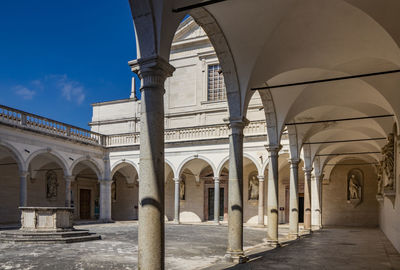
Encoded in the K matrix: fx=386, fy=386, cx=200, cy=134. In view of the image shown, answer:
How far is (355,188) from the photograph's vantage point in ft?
87.8

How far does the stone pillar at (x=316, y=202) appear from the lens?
2353 centimetres

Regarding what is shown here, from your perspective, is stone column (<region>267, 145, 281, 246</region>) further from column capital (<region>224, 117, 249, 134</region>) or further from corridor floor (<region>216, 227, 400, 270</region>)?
column capital (<region>224, 117, 249, 134</region>)

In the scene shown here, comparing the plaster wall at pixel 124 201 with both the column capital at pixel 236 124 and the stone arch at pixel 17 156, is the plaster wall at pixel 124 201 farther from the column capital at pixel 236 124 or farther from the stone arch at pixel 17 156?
the column capital at pixel 236 124

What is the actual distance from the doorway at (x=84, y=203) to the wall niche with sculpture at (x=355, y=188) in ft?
61.9

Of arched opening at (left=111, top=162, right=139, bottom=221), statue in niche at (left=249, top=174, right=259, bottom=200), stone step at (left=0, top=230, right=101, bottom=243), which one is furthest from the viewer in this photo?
arched opening at (left=111, top=162, right=139, bottom=221)

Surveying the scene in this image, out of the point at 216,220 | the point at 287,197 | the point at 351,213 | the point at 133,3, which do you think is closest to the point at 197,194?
the point at 216,220

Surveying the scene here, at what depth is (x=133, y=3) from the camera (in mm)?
5223

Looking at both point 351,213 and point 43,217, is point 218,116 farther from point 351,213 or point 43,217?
point 43,217

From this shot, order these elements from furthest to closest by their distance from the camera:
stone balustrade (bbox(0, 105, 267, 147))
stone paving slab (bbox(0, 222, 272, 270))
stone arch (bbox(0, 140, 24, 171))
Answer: stone balustrade (bbox(0, 105, 267, 147)) < stone arch (bbox(0, 140, 24, 171)) < stone paving slab (bbox(0, 222, 272, 270))

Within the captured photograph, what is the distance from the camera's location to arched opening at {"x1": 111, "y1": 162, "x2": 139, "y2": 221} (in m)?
29.3

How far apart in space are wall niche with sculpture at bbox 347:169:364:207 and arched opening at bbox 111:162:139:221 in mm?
15420

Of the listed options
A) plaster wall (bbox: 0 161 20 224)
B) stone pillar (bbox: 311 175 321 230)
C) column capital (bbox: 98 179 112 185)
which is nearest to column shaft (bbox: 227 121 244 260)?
stone pillar (bbox: 311 175 321 230)

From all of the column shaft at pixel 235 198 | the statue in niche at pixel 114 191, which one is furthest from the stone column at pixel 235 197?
the statue in niche at pixel 114 191

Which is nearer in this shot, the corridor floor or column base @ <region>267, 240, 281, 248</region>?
the corridor floor
